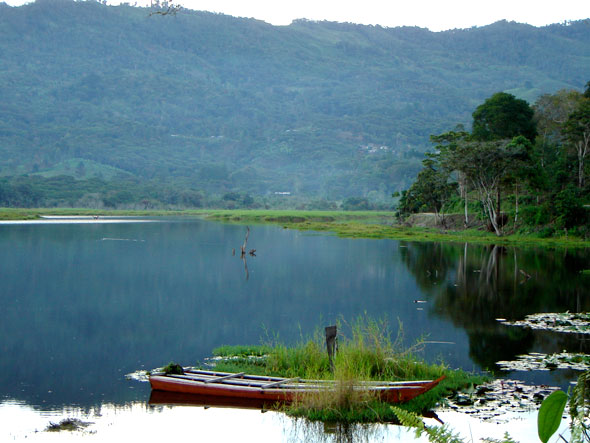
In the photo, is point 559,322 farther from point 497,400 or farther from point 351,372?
point 351,372

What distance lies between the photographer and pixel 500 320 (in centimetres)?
2108

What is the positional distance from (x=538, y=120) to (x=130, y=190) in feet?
346

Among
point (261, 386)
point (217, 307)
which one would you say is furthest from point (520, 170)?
point (261, 386)

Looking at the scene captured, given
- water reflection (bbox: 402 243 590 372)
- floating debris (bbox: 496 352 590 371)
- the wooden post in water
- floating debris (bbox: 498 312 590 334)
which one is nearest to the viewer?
the wooden post in water

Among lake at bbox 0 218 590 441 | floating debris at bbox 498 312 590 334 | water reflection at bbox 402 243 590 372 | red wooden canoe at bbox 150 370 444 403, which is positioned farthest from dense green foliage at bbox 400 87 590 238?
red wooden canoe at bbox 150 370 444 403

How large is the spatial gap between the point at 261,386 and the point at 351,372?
5.10 ft

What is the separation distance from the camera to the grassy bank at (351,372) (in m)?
11.5

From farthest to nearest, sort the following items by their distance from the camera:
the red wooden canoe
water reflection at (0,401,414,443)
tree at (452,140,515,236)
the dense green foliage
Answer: tree at (452,140,515,236)
the dense green foliage
the red wooden canoe
water reflection at (0,401,414,443)

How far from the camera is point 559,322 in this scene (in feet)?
66.6

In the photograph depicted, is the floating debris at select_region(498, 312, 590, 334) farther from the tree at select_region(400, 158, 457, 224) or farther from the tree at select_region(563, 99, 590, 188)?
the tree at select_region(400, 158, 457, 224)

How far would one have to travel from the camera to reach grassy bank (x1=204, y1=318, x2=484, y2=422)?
11516 mm

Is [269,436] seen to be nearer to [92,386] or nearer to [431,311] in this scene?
[92,386]

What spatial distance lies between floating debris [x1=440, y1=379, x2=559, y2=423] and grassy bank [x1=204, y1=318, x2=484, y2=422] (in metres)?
0.30

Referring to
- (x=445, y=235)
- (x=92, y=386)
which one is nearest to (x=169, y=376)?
(x=92, y=386)
